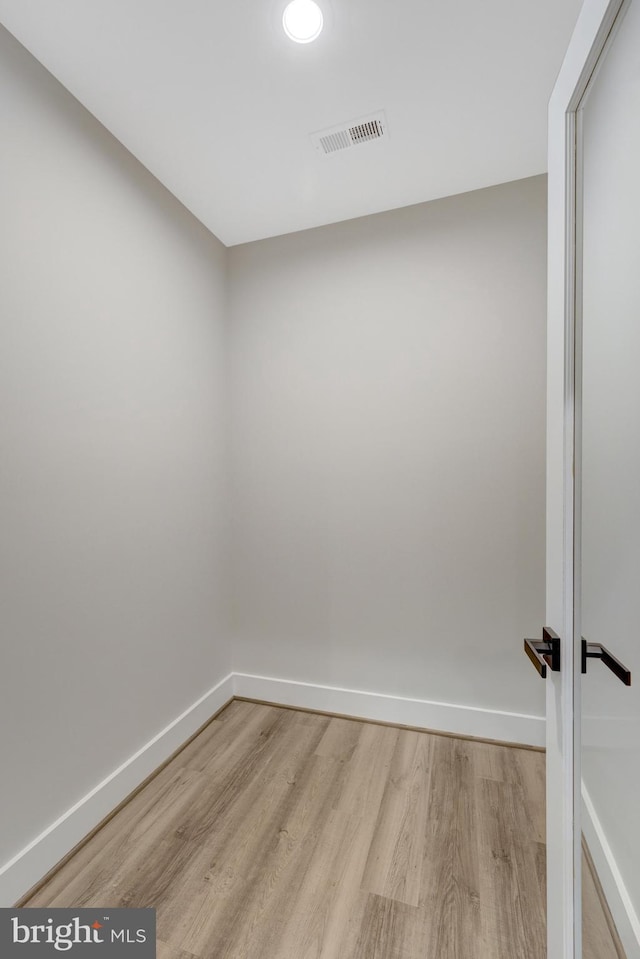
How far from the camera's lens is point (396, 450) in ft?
7.33

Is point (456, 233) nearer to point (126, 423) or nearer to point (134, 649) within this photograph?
point (126, 423)

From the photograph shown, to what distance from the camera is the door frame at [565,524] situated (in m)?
0.92

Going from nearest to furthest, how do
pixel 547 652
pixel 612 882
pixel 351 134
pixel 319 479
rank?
pixel 612 882 < pixel 547 652 < pixel 351 134 < pixel 319 479

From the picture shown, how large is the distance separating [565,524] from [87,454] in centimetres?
155

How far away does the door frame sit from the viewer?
0.92 meters

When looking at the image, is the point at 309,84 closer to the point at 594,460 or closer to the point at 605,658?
the point at 594,460

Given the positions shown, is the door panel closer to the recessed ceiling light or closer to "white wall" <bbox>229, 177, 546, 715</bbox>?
the recessed ceiling light

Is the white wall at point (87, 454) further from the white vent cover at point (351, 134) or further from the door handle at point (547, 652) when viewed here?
the door handle at point (547, 652)

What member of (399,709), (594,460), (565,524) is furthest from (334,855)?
(594,460)

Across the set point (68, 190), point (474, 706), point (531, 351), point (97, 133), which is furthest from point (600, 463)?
point (97, 133)

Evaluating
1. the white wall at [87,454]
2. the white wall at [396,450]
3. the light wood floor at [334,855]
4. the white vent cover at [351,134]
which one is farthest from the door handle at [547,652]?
the white vent cover at [351,134]

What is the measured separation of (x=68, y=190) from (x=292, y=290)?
1.15 metres

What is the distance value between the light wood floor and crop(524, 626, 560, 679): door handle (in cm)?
39

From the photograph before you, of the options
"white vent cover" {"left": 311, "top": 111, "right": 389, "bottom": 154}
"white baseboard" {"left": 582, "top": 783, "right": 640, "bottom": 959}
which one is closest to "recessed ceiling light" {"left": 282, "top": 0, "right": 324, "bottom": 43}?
"white vent cover" {"left": 311, "top": 111, "right": 389, "bottom": 154}
